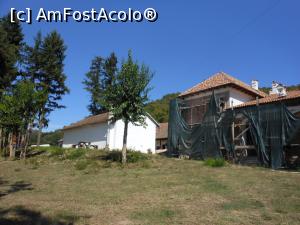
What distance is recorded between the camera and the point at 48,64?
125 feet

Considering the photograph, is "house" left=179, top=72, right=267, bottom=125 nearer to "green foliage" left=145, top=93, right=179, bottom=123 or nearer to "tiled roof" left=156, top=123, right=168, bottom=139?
"tiled roof" left=156, top=123, right=168, bottom=139

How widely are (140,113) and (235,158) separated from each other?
6.91 meters

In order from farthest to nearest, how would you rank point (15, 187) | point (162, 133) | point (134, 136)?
1. point (162, 133)
2. point (134, 136)
3. point (15, 187)

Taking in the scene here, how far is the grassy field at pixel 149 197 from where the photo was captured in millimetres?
7655

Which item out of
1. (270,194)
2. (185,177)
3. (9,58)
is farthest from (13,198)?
(9,58)

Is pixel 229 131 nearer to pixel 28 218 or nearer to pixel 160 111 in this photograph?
pixel 28 218

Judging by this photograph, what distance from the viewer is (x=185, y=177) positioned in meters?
14.0

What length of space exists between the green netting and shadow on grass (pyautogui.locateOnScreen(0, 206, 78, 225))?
1398 cm

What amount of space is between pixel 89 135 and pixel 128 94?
53.6ft

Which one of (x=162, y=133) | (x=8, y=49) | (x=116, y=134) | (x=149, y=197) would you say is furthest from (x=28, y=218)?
(x=162, y=133)

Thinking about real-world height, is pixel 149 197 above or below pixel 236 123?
below

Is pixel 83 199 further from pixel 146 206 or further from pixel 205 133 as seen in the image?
pixel 205 133

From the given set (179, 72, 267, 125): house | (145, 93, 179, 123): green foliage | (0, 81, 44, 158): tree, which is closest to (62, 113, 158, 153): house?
(179, 72, 267, 125): house

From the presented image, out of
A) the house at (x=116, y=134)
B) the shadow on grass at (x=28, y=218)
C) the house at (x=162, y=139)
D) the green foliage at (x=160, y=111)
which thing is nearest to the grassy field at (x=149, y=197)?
the shadow on grass at (x=28, y=218)
